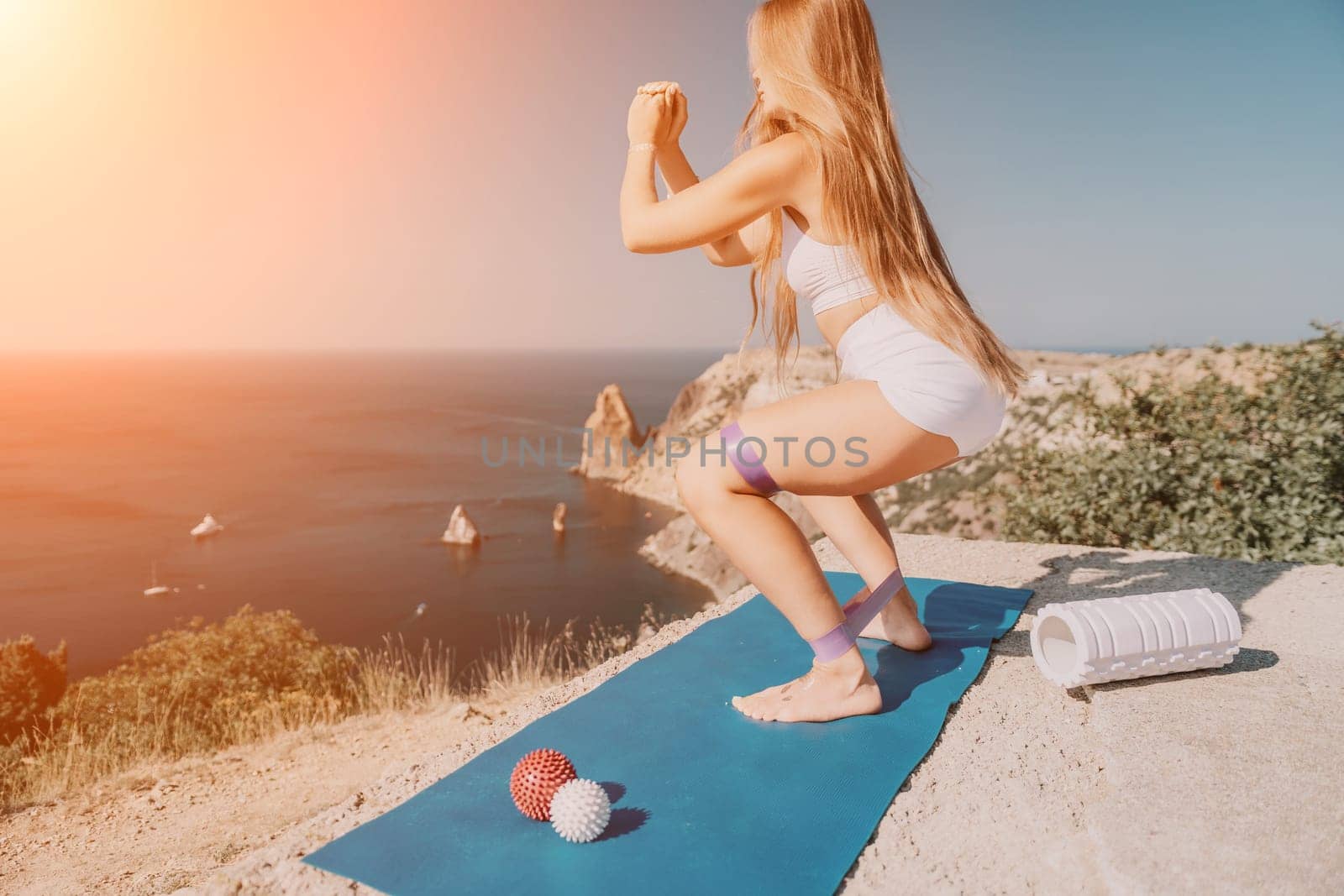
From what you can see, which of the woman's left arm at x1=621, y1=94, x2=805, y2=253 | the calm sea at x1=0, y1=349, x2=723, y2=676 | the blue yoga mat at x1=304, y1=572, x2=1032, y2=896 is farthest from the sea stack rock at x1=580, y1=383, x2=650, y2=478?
the woman's left arm at x1=621, y1=94, x2=805, y2=253

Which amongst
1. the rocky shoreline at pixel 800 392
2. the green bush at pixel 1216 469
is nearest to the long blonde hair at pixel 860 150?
the rocky shoreline at pixel 800 392

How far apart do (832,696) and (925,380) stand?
0.79 meters

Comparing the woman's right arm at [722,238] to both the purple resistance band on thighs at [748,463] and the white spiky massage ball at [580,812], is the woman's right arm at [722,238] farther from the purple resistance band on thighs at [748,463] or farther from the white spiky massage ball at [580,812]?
the white spiky massage ball at [580,812]

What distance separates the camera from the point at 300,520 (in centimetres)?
4191

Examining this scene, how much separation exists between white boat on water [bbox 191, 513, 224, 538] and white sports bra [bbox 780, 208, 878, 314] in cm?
4359

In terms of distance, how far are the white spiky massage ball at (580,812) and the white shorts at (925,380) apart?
97 cm

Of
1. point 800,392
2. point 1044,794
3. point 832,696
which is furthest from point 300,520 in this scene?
point 1044,794

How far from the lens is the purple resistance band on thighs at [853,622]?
179 cm

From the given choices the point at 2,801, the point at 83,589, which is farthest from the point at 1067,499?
the point at 83,589

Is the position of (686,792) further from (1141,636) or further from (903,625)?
(1141,636)

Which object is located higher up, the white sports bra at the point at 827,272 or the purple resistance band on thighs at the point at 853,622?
the white sports bra at the point at 827,272

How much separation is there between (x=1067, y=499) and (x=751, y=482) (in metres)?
3.71

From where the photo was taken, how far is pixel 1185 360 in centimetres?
589

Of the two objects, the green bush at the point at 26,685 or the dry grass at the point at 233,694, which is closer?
the dry grass at the point at 233,694
